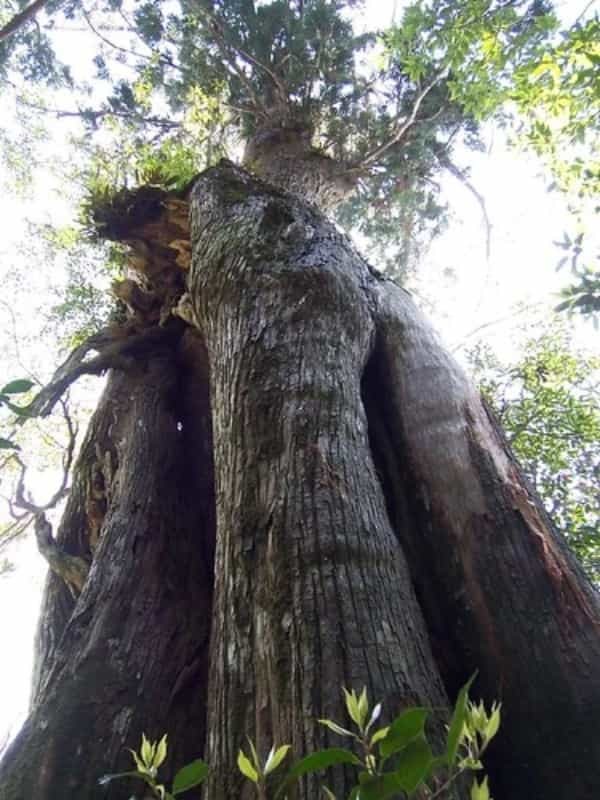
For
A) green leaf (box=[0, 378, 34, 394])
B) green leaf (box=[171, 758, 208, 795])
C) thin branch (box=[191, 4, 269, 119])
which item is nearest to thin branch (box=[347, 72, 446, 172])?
thin branch (box=[191, 4, 269, 119])

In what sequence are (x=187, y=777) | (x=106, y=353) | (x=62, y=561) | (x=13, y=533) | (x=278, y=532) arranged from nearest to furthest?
(x=187, y=777)
(x=278, y=532)
(x=62, y=561)
(x=106, y=353)
(x=13, y=533)

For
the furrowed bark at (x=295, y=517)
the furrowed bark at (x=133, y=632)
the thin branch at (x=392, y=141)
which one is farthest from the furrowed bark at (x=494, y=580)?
the thin branch at (x=392, y=141)

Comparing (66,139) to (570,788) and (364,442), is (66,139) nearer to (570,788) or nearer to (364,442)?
(364,442)

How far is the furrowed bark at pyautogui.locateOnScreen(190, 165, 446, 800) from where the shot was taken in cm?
165

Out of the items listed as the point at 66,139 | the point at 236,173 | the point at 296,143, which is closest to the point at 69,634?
the point at 236,173

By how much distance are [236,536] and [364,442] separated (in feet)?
2.02

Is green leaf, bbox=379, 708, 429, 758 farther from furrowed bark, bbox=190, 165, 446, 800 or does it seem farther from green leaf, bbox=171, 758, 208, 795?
furrowed bark, bbox=190, 165, 446, 800

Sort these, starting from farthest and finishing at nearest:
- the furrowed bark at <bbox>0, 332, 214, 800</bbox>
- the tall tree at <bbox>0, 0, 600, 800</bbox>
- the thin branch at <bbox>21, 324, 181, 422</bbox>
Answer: the thin branch at <bbox>21, 324, 181, 422</bbox> < the furrowed bark at <bbox>0, 332, 214, 800</bbox> < the tall tree at <bbox>0, 0, 600, 800</bbox>

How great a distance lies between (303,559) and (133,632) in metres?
1.20

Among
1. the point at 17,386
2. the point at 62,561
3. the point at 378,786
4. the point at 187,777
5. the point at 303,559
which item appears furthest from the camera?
the point at 62,561

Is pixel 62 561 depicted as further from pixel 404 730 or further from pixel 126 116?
pixel 126 116

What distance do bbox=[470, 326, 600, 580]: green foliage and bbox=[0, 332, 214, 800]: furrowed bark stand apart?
2.12m

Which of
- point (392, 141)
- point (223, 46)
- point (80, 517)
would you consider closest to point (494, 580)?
point (80, 517)

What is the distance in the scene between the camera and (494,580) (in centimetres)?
218
